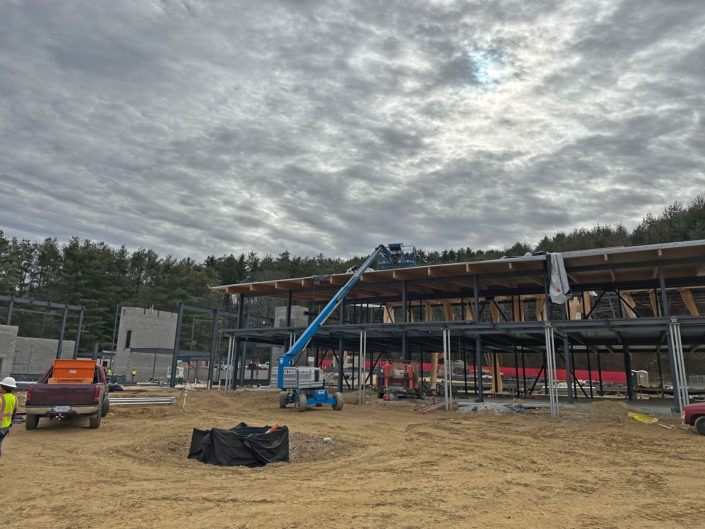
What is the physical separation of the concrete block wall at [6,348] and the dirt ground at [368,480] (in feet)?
75.3

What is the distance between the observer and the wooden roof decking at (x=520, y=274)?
2111 cm

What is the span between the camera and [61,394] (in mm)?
13227

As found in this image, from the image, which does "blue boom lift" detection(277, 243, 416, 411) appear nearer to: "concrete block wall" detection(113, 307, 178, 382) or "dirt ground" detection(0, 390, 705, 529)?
"dirt ground" detection(0, 390, 705, 529)

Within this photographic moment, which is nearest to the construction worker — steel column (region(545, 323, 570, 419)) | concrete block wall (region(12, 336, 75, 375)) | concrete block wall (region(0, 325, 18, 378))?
steel column (region(545, 323, 570, 419))

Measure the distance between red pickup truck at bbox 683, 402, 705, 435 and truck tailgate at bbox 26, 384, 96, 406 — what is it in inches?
729

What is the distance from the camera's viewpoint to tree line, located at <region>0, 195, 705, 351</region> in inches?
2387

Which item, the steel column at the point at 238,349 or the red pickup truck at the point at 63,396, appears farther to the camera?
the steel column at the point at 238,349

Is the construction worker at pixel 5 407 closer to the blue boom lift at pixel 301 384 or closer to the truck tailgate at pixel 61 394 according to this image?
the truck tailgate at pixel 61 394

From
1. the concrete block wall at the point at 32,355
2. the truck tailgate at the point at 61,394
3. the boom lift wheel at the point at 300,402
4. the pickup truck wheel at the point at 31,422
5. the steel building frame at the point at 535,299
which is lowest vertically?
the pickup truck wheel at the point at 31,422

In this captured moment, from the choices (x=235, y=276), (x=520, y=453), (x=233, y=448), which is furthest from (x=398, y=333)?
(x=235, y=276)

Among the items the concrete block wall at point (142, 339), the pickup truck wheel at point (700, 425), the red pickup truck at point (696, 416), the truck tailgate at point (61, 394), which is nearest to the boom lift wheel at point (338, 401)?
the truck tailgate at point (61, 394)

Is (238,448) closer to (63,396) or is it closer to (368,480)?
(368,480)

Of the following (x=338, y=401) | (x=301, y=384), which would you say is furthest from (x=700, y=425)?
(x=301, y=384)

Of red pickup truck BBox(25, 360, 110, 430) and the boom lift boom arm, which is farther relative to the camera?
the boom lift boom arm
